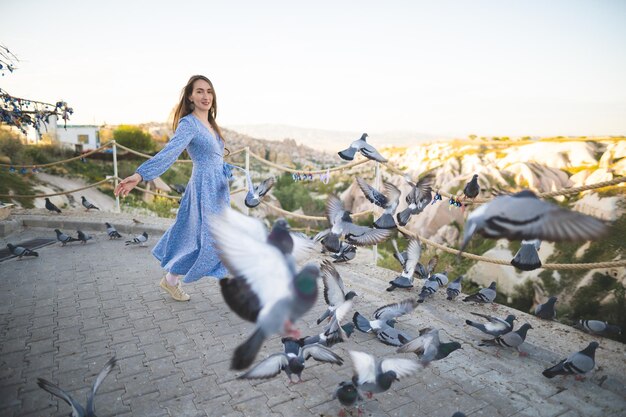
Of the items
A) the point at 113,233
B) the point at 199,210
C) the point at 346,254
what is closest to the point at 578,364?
the point at 346,254

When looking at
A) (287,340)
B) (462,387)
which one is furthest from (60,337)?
(462,387)

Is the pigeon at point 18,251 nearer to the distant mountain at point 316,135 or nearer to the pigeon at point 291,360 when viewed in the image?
the pigeon at point 291,360

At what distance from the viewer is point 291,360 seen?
2377 mm

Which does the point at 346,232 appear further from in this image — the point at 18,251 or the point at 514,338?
the point at 18,251

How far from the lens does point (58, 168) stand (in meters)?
17.9

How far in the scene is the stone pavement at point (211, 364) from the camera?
7.77 ft

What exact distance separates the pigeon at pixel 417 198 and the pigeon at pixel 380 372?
159cm

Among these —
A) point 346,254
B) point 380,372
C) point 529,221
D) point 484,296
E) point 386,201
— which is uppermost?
point 529,221

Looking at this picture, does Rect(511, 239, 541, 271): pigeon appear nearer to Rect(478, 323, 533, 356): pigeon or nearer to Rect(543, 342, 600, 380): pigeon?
Rect(543, 342, 600, 380): pigeon

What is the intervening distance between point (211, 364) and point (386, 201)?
85.4 inches

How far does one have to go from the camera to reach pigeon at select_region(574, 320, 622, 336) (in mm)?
3227

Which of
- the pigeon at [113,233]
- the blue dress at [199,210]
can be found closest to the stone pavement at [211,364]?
the blue dress at [199,210]

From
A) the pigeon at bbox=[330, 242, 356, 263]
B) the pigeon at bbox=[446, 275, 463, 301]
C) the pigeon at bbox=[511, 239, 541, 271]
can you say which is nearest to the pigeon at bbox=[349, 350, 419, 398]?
the pigeon at bbox=[511, 239, 541, 271]

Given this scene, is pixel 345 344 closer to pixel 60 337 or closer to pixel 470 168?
pixel 60 337
